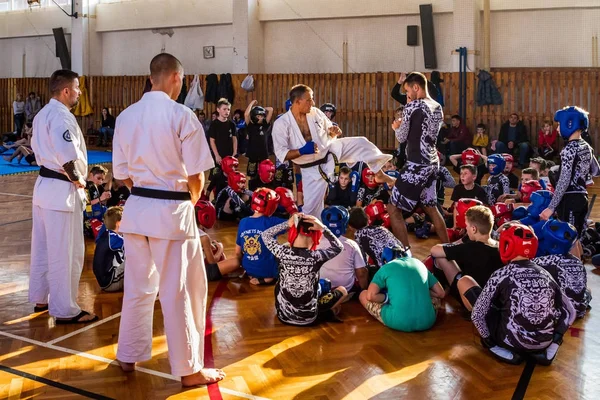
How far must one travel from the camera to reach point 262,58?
19.9 meters

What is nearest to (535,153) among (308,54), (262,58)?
(308,54)

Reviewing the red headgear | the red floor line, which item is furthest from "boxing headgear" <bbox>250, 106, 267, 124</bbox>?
the red floor line

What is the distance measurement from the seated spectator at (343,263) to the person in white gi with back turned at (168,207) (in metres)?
1.76

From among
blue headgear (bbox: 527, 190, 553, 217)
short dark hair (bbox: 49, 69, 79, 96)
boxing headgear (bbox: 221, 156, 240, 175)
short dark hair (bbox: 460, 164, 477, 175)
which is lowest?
blue headgear (bbox: 527, 190, 553, 217)

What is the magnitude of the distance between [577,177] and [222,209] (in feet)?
16.7

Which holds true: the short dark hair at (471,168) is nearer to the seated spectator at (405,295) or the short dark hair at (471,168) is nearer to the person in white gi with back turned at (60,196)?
the seated spectator at (405,295)

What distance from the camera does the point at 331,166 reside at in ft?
24.3

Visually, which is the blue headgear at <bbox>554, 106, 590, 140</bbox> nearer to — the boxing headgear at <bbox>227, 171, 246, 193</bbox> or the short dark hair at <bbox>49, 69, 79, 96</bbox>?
the short dark hair at <bbox>49, 69, 79, 96</bbox>

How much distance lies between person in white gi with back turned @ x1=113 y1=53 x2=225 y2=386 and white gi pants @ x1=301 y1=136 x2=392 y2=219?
9.79ft

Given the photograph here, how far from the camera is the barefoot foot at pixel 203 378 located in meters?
4.49

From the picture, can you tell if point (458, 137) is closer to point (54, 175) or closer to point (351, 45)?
point (351, 45)

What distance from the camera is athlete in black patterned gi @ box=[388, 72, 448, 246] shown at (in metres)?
7.04

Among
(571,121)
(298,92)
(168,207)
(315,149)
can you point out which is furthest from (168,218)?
(571,121)

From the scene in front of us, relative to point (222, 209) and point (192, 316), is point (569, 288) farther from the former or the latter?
point (222, 209)
